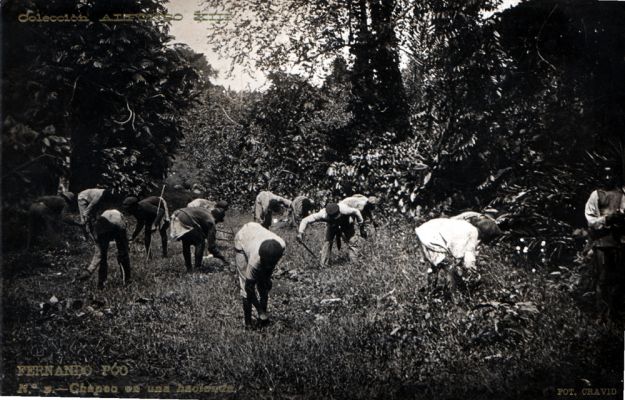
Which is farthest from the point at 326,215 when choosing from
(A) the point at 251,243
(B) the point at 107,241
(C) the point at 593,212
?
(C) the point at 593,212

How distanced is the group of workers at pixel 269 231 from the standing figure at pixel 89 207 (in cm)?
1

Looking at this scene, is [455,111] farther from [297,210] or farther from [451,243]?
[297,210]

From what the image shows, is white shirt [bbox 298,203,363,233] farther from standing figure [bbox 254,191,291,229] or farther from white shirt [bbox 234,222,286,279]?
white shirt [bbox 234,222,286,279]

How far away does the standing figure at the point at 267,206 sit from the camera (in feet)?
21.3

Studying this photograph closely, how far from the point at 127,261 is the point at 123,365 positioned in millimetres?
1176

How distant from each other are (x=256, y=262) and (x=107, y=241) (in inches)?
74.6

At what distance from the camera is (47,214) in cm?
566

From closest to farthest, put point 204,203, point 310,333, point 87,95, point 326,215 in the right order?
1. point 310,333
2. point 87,95
3. point 204,203
4. point 326,215

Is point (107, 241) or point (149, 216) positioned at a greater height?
point (149, 216)

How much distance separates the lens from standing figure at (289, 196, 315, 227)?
277 inches

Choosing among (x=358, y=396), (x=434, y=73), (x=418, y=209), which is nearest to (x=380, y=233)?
(x=418, y=209)

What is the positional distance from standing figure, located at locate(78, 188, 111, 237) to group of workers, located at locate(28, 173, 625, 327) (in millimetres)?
10

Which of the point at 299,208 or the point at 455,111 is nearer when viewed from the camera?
the point at 455,111

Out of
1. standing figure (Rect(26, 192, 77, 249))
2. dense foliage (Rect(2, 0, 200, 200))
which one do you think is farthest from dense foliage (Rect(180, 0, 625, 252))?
standing figure (Rect(26, 192, 77, 249))
